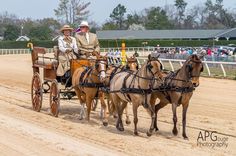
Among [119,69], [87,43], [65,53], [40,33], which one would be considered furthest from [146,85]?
[40,33]

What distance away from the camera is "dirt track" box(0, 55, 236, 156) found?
914 cm

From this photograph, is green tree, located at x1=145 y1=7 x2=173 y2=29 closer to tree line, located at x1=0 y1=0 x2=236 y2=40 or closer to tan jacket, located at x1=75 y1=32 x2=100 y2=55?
tree line, located at x1=0 y1=0 x2=236 y2=40

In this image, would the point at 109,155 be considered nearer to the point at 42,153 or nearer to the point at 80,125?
the point at 42,153

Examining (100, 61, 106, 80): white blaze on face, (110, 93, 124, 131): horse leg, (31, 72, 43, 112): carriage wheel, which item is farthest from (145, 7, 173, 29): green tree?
(110, 93, 124, 131): horse leg

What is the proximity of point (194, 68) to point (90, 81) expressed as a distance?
3197 mm

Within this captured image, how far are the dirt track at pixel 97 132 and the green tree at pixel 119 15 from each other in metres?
125

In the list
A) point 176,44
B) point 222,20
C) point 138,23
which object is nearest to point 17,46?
point 176,44

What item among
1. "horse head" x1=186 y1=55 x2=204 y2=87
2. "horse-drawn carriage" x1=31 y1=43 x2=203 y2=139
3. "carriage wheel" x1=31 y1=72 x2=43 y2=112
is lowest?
"carriage wheel" x1=31 y1=72 x2=43 y2=112

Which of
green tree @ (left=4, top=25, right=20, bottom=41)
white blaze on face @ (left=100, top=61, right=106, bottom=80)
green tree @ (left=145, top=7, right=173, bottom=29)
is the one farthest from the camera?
green tree @ (left=145, top=7, right=173, bottom=29)

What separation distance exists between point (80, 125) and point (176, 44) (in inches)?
3043

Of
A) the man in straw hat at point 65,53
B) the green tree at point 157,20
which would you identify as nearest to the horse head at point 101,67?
the man in straw hat at point 65,53

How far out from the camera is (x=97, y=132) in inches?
436

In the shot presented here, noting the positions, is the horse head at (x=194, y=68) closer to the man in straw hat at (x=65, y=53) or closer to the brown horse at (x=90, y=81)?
the brown horse at (x=90, y=81)

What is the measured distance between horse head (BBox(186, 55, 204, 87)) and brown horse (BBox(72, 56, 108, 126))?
8.32ft
